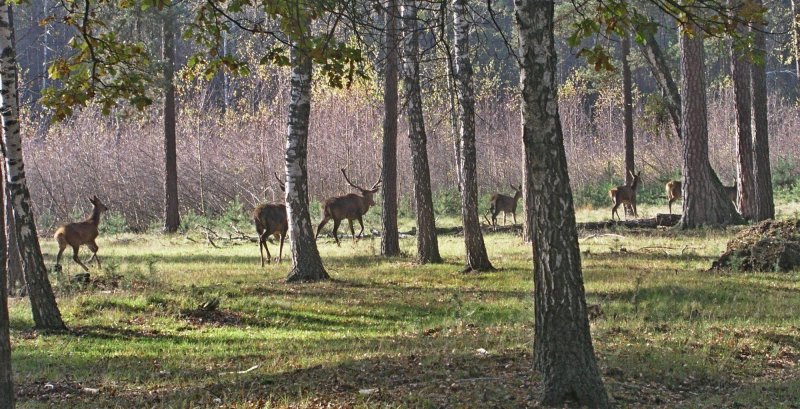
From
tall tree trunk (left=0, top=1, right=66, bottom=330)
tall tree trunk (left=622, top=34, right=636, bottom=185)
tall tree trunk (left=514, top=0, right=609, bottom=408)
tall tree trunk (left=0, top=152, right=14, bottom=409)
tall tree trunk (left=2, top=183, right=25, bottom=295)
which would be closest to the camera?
tall tree trunk (left=0, top=152, right=14, bottom=409)

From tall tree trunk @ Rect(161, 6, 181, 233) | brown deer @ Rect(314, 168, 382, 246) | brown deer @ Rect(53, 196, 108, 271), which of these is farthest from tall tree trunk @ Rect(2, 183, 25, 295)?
tall tree trunk @ Rect(161, 6, 181, 233)

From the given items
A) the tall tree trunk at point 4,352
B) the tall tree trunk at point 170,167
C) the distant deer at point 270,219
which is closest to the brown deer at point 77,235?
the distant deer at point 270,219

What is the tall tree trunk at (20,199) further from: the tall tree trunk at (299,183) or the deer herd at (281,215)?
the tall tree trunk at (299,183)

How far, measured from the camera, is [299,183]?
53.7ft

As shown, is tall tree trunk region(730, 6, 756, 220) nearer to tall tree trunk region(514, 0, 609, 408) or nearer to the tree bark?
the tree bark

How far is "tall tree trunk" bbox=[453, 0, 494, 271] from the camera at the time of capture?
54.3 feet

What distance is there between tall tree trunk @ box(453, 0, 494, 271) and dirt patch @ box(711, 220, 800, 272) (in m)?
4.11

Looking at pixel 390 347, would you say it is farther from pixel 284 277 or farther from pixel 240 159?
pixel 240 159

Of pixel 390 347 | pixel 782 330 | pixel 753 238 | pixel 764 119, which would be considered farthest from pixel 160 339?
pixel 764 119

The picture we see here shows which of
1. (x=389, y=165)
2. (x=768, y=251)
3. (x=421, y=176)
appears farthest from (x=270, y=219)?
(x=768, y=251)

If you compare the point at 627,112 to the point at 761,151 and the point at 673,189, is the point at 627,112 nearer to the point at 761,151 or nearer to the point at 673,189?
the point at 673,189

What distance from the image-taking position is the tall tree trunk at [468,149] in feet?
54.3

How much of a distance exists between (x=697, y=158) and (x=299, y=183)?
11.6 metres

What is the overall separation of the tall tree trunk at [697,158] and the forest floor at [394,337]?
417 centimetres
